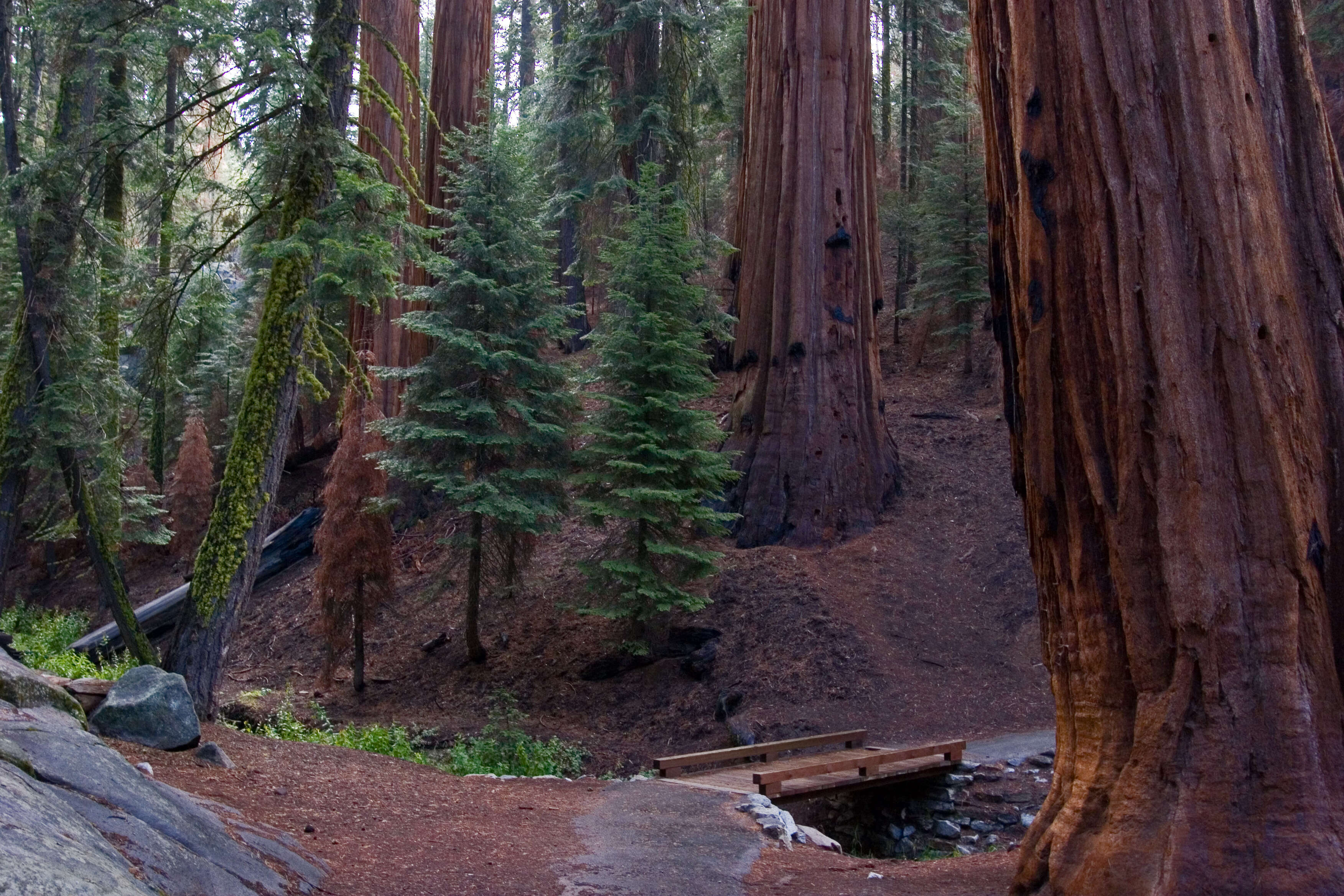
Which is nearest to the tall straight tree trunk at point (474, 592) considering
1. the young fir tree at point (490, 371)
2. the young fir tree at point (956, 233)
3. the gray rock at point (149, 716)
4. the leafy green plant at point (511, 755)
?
the young fir tree at point (490, 371)

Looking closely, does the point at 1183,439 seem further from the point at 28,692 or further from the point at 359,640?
the point at 359,640

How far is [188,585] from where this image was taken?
57.5ft

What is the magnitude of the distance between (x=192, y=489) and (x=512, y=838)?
57.9ft

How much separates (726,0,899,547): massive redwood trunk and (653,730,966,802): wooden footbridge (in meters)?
4.51

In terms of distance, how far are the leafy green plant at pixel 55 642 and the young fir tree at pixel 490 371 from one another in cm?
405

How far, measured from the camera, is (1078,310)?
4320 mm

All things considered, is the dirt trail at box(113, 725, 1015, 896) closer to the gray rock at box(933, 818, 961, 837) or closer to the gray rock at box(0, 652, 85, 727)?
the gray rock at box(0, 652, 85, 727)

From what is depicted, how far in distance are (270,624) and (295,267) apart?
8.82 m

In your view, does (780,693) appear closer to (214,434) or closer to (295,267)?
(295,267)

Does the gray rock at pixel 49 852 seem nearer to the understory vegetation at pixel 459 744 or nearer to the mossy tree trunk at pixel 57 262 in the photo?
the understory vegetation at pixel 459 744

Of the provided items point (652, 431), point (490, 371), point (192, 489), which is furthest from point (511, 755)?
point (192, 489)

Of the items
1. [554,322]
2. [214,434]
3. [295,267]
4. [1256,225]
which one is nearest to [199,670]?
[295,267]

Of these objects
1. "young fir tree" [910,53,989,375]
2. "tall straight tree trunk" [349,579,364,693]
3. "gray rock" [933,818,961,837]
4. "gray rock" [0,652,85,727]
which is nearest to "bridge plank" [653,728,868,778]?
"gray rock" [933,818,961,837]

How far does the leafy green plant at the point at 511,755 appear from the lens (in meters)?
9.81
